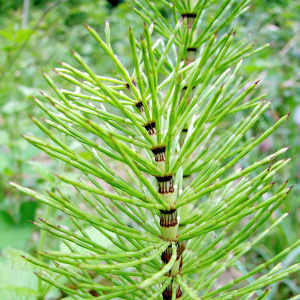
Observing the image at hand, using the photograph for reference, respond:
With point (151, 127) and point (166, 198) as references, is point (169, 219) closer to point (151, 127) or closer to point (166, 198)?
point (166, 198)

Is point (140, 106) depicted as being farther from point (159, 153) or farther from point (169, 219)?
point (169, 219)

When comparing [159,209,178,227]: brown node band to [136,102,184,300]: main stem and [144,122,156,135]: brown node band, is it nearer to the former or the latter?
[136,102,184,300]: main stem

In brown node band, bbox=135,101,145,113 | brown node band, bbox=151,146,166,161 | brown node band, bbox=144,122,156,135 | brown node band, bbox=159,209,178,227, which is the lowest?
brown node band, bbox=159,209,178,227

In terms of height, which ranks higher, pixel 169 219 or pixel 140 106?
pixel 140 106

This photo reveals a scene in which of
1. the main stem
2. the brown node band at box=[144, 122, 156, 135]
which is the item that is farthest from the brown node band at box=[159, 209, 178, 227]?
the brown node band at box=[144, 122, 156, 135]

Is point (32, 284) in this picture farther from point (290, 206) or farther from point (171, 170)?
point (290, 206)

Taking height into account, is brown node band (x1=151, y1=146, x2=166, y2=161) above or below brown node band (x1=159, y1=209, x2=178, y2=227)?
above

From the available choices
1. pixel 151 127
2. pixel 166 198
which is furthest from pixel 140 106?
pixel 166 198

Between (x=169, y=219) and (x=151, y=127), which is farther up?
(x=151, y=127)

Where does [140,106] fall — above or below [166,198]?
above

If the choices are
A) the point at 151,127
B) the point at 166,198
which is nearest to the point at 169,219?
the point at 166,198

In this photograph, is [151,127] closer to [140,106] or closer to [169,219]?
[140,106]
